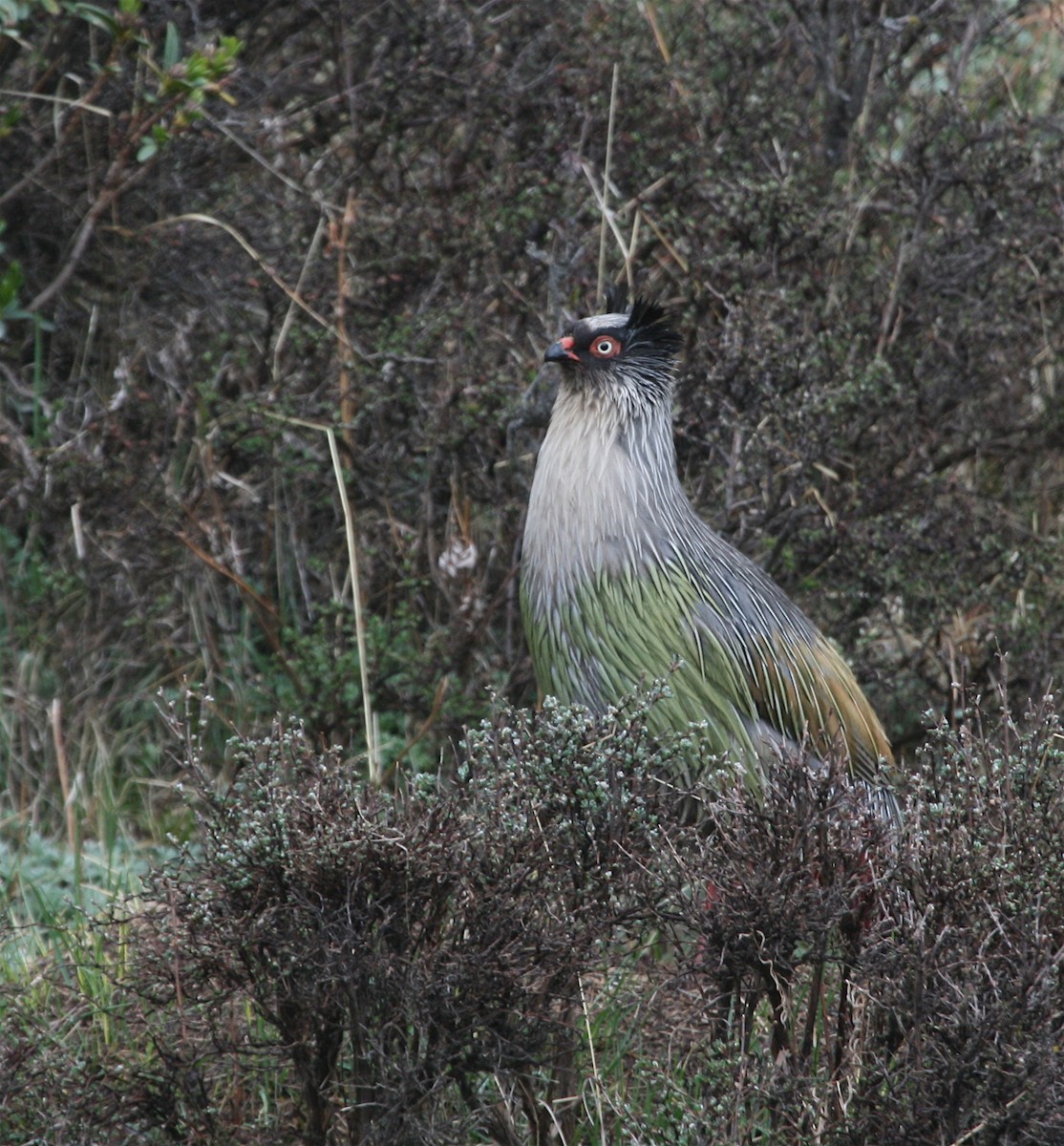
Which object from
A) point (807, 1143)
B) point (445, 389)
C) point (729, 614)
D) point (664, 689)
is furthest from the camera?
point (445, 389)

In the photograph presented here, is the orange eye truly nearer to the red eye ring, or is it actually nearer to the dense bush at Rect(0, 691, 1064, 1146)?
the red eye ring

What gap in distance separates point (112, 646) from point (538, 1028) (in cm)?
293

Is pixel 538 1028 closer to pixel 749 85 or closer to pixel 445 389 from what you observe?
pixel 445 389

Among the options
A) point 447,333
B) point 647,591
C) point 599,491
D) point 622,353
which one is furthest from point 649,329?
point 447,333

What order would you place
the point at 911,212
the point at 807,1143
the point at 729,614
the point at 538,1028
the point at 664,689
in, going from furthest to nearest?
the point at 911,212 < the point at 729,614 < the point at 664,689 < the point at 538,1028 < the point at 807,1143

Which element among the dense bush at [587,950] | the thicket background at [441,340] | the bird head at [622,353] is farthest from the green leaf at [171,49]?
the dense bush at [587,950]

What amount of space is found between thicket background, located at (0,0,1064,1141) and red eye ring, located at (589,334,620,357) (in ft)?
2.19

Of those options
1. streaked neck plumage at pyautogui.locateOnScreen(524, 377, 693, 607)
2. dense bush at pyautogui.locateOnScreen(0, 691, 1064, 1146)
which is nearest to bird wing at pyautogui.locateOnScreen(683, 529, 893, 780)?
streaked neck plumage at pyautogui.locateOnScreen(524, 377, 693, 607)

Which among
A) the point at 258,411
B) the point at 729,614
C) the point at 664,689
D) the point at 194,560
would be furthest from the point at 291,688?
the point at 664,689

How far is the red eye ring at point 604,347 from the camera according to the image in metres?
4.63

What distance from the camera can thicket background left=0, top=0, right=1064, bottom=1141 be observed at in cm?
541

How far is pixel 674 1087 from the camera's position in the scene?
3125 mm

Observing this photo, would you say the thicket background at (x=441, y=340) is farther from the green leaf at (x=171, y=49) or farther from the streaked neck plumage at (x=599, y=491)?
the streaked neck plumage at (x=599, y=491)

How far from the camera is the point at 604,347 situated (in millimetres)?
4637
